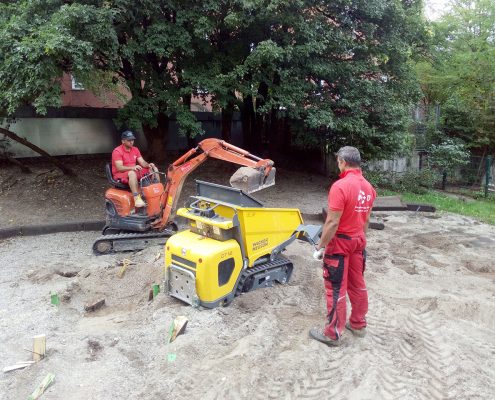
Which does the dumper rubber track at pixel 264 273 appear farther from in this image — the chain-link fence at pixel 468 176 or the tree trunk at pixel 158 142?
the chain-link fence at pixel 468 176

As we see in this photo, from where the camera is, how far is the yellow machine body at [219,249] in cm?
473

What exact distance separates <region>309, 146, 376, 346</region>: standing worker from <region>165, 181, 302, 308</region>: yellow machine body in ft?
3.36

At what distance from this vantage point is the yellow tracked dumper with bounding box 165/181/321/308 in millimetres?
4754

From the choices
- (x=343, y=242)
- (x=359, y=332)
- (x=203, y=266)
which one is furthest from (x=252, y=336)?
(x=343, y=242)

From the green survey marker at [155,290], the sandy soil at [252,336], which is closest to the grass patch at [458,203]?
the sandy soil at [252,336]

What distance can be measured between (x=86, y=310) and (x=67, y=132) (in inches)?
357

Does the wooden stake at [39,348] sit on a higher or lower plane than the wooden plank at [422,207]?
higher

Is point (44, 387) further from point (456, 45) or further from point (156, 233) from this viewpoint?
point (456, 45)

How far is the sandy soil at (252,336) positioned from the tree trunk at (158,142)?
5698 mm

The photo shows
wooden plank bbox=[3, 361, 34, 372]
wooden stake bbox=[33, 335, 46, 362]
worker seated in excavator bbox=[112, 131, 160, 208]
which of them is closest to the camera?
wooden plank bbox=[3, 361, 34, 372]

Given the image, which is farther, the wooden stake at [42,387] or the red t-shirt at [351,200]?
the red t-shirt at [351,200]

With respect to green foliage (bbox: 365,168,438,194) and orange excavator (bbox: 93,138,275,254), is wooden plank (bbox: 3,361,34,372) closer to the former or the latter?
orange excavator (bbox: 93,138,275,254)

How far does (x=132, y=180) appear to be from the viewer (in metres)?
7.74

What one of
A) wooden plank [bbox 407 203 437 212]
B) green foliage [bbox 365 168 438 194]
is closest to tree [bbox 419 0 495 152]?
green foliage [bbox 365 168 438 194]
